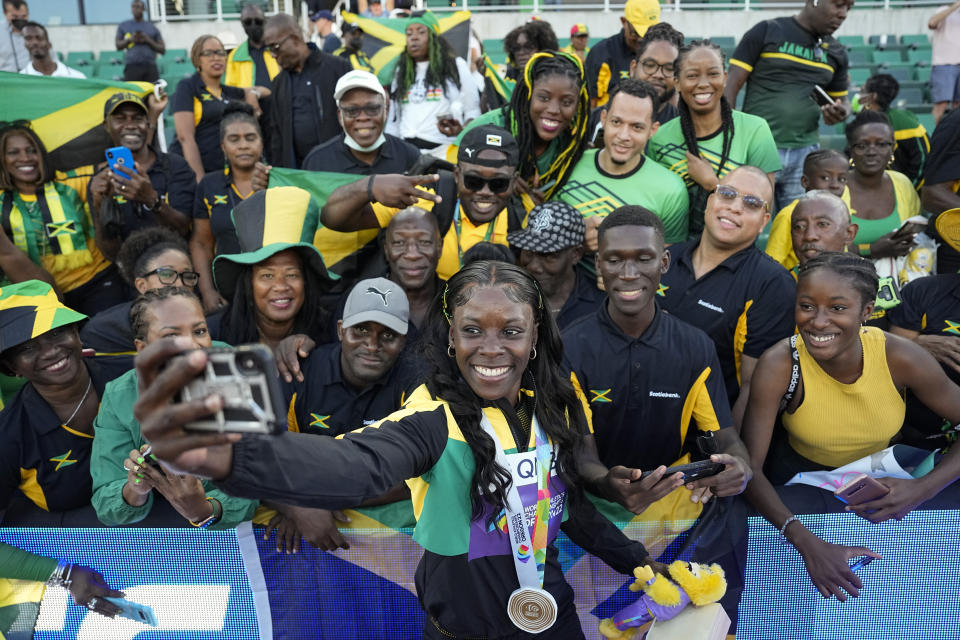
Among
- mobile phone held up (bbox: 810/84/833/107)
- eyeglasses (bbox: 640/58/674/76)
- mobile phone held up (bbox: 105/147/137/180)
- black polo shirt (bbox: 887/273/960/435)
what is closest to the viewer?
black polo shirt (bbox: 887/273/960/435)

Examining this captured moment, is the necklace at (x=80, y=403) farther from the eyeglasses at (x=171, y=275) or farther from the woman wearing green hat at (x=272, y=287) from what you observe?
the eyeglasses at (x=171, y=275)

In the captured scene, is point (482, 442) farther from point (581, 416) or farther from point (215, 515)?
point (215, 515)

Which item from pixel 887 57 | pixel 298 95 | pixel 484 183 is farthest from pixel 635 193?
pixel 887 57

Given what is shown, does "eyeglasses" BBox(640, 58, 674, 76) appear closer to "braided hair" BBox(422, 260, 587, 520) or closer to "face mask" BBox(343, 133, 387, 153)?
"face mask" BBox(343, 133, 387, 153)

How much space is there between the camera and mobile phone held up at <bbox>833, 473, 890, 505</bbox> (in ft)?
9.82

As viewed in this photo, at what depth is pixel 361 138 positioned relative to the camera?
16.1ft

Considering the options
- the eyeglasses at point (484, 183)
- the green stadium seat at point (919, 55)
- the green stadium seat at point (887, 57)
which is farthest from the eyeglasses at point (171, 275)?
the green stadium seat at point (919, 55)

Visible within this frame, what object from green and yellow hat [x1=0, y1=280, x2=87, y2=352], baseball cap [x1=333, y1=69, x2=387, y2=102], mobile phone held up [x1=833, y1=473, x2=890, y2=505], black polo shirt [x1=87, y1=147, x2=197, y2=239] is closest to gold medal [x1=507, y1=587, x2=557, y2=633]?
mobile phone held up [x1=833, y1=473, x2=890, y2=505]

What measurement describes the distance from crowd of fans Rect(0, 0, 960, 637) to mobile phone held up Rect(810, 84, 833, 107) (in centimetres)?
5

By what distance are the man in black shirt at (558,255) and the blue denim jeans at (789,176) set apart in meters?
2.48

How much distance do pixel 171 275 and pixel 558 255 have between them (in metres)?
1.90

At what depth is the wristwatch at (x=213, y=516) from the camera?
9.36 feet

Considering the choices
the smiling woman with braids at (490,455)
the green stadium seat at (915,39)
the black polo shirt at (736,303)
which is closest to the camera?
the smiling woman with braids at (490,455)

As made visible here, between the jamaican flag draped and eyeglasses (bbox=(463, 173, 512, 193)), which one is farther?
the jamaican flag draped
